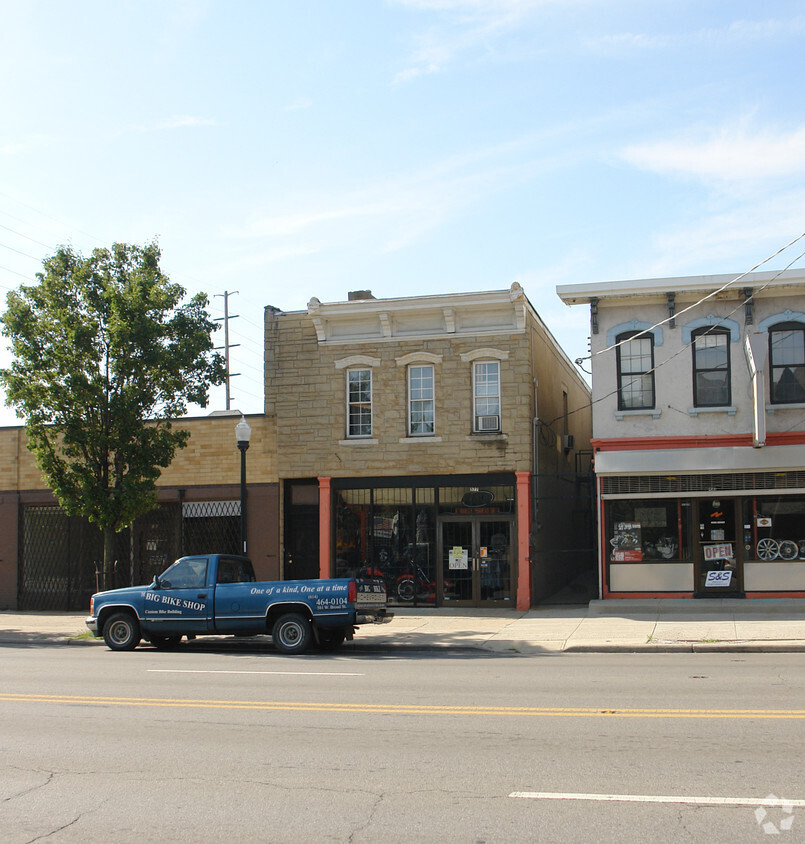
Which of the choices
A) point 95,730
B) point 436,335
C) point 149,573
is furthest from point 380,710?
point 149,573

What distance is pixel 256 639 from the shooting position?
18.2 m

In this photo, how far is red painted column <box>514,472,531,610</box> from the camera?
2152cm

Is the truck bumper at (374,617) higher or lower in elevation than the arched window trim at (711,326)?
lower

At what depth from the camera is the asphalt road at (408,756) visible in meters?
5.87

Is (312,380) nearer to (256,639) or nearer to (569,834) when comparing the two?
(256,639)

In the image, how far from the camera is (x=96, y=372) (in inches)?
789

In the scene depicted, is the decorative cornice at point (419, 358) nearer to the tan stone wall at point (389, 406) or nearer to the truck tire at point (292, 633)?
the tan stone wall at point (389, 406)

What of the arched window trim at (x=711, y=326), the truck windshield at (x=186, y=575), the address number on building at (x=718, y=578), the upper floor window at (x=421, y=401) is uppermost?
the arched window trim at (x=711, y=326)

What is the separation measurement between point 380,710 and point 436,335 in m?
14.0

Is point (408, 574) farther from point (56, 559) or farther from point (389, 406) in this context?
point (56, 559)

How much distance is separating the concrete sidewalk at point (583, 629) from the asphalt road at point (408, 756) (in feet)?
9.18

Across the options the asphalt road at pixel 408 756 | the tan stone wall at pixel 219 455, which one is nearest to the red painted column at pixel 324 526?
the tan stone wall at pixel 219 455

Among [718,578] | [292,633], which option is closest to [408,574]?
[292,633]

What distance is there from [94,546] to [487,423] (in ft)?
36.1
